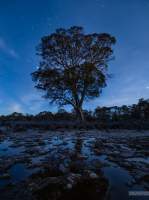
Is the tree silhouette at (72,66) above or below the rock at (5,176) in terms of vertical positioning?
above

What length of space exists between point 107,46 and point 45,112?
12.4 m

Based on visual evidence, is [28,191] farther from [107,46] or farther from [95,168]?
[107,46]

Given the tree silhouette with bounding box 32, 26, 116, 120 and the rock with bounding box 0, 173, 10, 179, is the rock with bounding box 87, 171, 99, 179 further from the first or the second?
the tree silhouette with bounding box 32, 26, 116, 120

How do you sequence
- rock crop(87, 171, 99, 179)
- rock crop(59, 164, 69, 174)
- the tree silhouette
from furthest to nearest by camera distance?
the tree silhouette, rock crop(59, 164, 69, 174), rock crop(87, 171, 99, 179)

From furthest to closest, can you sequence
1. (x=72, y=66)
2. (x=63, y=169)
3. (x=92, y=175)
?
(x=72, y=66), (x=63, y=169), (x=92, y=175)

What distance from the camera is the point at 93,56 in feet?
78.4

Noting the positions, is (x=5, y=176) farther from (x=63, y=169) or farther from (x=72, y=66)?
(x=72, y=66)

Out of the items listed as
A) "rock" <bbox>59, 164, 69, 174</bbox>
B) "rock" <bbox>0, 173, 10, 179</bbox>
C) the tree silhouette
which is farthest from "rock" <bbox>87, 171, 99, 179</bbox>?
the tree silhouette

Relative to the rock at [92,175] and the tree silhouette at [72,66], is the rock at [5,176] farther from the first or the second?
the tree silhouette at [72,66]

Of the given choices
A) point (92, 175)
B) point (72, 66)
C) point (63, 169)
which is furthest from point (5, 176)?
point (72, 66)

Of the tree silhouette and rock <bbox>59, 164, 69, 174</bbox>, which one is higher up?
the tree silhouette

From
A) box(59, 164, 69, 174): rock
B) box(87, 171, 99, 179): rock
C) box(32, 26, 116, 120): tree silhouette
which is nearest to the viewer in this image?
box(87, 171, 99, 179): rock

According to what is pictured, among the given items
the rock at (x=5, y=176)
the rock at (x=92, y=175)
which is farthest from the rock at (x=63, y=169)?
the rock at (x=5, y=176)

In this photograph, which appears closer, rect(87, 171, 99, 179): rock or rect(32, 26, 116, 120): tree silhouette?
rect(87, 171, 99, 179): rock
